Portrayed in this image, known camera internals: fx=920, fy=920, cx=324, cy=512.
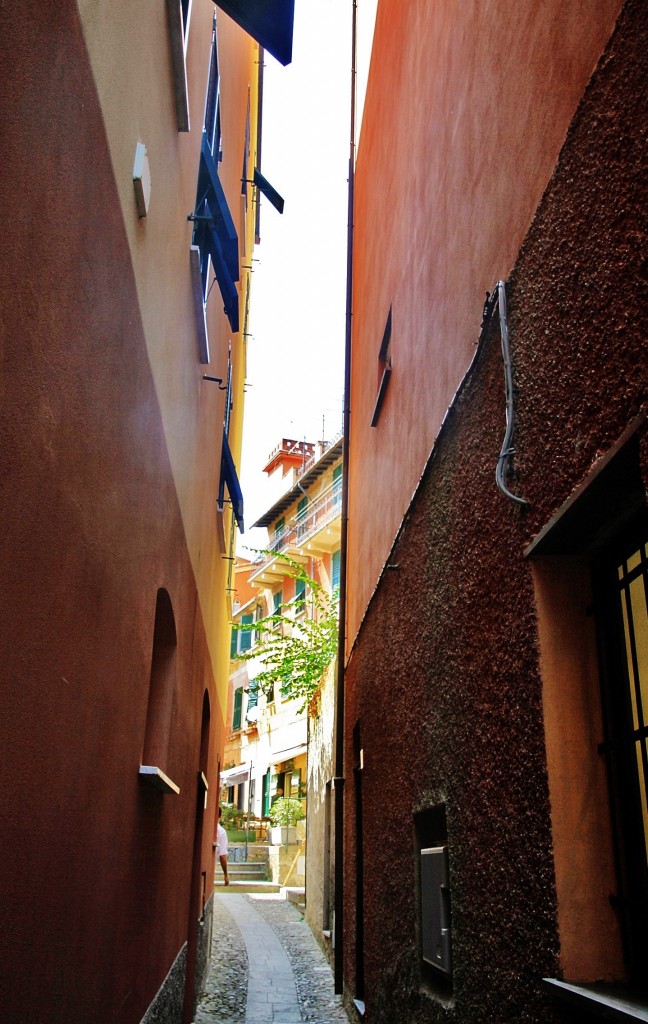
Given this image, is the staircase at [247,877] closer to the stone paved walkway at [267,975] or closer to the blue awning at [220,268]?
the stone paved walkway at [267,975]

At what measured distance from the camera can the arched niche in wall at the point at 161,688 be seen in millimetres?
5098

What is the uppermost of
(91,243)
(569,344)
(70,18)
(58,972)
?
(70,18)

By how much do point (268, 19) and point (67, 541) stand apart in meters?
2.96

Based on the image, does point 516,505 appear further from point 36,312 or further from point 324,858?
point 324,858

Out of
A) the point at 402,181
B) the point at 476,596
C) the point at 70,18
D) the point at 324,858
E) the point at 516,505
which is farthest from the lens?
the point at 324,858

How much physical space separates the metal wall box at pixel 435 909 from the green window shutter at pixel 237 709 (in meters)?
33.4

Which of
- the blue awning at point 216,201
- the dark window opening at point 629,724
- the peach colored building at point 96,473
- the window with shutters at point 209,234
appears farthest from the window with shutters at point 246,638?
the dark window opening at point 629,724

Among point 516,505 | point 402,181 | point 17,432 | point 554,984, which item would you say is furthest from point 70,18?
point 402,181

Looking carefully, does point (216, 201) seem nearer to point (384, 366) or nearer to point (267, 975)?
point (384, 366)

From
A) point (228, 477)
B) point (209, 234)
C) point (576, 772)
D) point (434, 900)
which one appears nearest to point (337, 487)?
point (228, 477)

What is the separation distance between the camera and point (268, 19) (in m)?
4.23

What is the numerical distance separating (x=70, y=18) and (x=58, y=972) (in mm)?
2530

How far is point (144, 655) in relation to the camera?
159 inches

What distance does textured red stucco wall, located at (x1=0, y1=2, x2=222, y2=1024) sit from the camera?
1.99 m
